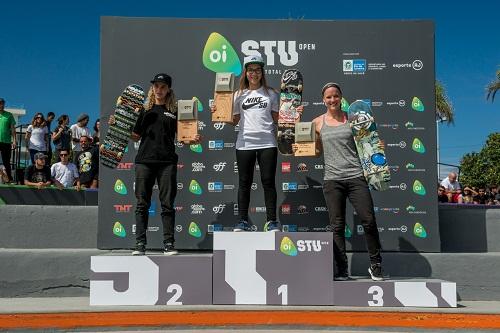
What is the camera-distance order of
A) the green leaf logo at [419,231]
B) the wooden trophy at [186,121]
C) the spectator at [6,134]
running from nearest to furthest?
the wooden trophy at [186,121] → the green leaf logo at [419,231] → the spectator at [6,134]

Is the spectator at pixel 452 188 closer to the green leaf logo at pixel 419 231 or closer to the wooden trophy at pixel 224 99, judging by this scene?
the green leaf logo at pixel 419 231

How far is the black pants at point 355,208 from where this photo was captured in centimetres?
446

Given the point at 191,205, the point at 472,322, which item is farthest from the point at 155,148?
the point at 472,322

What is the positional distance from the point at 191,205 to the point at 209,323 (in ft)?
5.85

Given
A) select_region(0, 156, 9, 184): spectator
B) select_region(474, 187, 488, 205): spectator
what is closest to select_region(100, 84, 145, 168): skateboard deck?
select_region(0, 156, 9, 184): spectator

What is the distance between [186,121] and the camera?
4.87 metres

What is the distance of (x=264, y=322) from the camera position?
3.94 metres

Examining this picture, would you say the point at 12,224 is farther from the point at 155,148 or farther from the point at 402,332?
the point at 402,332

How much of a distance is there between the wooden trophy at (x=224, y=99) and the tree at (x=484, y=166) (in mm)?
12954

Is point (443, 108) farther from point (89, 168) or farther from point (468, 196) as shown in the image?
point (89, 168)

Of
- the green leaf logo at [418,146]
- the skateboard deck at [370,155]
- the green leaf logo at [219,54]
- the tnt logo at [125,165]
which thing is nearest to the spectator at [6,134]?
the tnt logo at [125,165]

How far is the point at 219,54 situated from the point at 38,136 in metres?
4.34

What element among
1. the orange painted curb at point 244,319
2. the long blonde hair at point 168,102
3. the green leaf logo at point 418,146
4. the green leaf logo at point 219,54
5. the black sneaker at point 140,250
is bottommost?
the orange painted curb at point 244,319

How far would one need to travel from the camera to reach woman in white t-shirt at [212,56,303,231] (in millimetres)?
4668
